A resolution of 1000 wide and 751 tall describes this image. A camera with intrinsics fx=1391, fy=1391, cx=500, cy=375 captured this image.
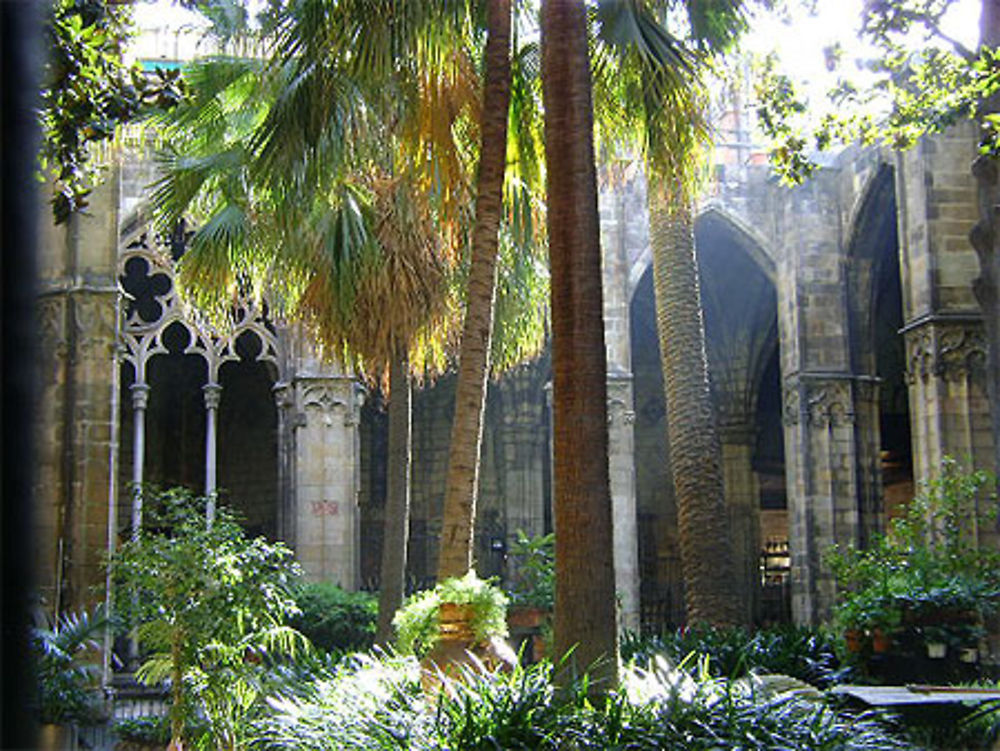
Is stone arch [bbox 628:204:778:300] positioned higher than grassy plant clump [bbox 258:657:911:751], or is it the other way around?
stone arch [bbox 628:204:778:300]

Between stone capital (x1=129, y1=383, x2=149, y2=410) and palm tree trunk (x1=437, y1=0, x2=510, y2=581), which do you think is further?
stone capital (x1=129, y1=383, x2=149, y2=410)

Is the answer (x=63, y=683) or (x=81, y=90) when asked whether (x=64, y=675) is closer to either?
(x=63, y=683)

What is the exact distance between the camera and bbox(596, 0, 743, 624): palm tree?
9.77 m

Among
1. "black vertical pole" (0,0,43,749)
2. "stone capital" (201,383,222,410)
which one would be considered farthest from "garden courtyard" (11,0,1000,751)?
"stone capital" (201,383,222,410)

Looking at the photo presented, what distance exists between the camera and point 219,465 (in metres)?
28.2

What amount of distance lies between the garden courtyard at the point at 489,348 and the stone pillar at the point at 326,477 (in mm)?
46

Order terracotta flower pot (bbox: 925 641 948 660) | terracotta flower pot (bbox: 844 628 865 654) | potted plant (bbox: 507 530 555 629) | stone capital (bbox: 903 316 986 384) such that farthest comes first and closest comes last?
stone capital (bbox: 903 316 986 384), potted plant (bbox: 507 530 555 629), terracotta flower pot (bbox: 844 628 865 654), terracotta flower pot (bbox: 925 641 948 660)

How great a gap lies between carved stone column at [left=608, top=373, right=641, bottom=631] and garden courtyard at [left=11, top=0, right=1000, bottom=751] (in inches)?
2.6

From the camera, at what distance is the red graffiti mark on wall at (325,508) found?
2000 cm

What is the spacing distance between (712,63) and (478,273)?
2519mm

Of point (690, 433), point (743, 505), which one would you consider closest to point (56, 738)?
point (690, 433)

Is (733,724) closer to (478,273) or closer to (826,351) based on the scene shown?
(478,273)

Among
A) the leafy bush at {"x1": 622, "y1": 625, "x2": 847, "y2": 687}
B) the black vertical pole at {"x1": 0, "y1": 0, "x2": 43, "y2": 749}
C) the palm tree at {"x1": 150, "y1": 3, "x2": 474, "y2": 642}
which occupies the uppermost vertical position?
the palm tree at {"x1": 150, "y1": 3, "x2": 474, "y2": 642}

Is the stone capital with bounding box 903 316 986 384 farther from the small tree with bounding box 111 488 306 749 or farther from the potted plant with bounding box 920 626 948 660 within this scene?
the small tree with bounding box 111 488 306 749
